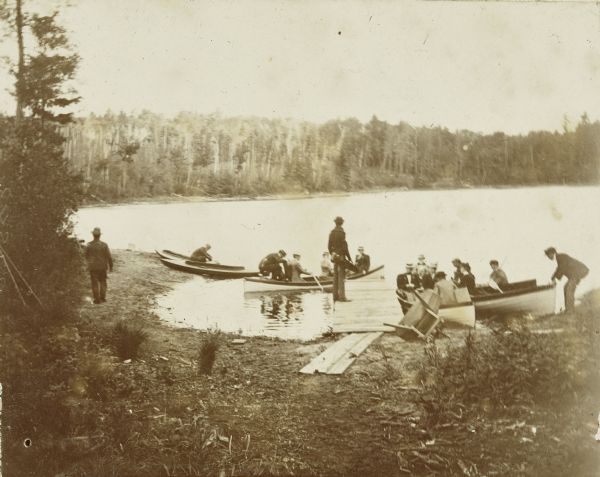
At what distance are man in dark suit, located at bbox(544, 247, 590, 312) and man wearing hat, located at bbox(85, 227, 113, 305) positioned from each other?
10.3 ft

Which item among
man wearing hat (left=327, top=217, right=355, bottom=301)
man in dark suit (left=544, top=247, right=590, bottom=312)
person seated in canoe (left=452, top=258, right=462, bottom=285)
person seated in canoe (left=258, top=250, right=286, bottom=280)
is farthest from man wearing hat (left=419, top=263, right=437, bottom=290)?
person seated in canoe (left=258, top=250, right=286, bottom=280)

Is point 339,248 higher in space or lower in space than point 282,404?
higher

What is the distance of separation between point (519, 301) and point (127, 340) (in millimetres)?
2771

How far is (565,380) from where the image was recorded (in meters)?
3.77

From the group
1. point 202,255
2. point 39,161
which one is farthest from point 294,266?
point 39,161

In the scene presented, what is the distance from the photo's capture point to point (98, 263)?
3855 mm

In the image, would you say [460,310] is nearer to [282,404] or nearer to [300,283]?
[300,283]

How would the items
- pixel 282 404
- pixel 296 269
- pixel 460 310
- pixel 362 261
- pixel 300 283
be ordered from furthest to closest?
pixel 300 283 < pixel 296 269 < pixel 362 261 < pixel 460 310 < pixel 282 404

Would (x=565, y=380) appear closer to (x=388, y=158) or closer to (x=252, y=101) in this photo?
(x=388, y=158)

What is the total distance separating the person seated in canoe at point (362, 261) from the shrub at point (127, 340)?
1.61 metres

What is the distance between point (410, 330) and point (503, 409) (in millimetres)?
783

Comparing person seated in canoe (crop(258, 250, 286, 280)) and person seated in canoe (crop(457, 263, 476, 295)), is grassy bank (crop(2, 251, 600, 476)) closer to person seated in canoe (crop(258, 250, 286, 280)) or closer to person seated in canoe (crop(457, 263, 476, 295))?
person seated in canoe (crop(457, 263, 476, 295))

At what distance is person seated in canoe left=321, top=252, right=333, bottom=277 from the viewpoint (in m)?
3.94

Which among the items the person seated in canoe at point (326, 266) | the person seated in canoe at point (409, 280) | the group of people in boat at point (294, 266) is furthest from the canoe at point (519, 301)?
the person seated in canoe at point (326, 266)
